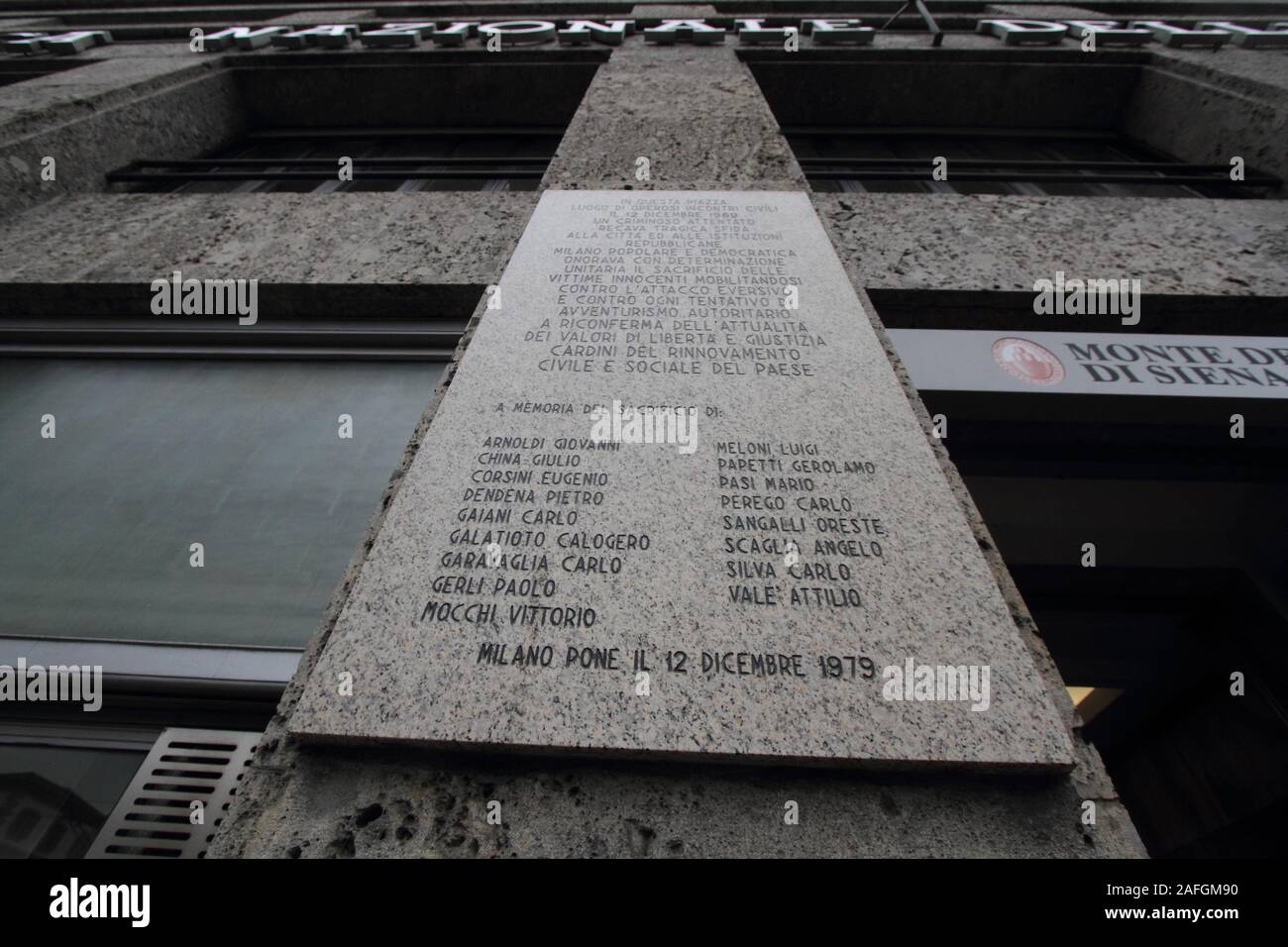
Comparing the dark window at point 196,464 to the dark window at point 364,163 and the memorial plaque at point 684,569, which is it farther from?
the dark window at point 364,163

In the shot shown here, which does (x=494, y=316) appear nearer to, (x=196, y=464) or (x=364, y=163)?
(x=196, y=464)

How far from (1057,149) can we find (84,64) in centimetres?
1332

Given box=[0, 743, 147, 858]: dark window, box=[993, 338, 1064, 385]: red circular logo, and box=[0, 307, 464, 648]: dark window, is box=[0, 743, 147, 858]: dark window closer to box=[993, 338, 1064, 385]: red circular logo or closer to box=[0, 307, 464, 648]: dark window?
box=[0, 307, 464, 648]: dark window

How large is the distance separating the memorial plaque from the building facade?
0.44ft

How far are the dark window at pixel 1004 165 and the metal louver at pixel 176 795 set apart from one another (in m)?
6.87

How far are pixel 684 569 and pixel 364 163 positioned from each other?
7464 mm

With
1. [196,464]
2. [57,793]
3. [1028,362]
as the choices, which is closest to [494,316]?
[196,464]

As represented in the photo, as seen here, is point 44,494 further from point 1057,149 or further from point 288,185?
point 1057,149

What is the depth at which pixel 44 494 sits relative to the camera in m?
3.32

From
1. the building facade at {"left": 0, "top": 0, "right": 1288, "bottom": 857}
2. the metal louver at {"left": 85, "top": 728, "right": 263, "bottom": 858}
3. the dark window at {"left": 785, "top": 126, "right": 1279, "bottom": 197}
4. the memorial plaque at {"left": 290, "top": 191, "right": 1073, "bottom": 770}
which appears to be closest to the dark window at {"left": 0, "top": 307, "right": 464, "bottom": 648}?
the building facade at {"left": 0, "top": 0, "right": 1288, "bottom": 857}

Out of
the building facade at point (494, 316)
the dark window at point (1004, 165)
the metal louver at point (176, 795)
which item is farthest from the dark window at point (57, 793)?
the dark window at point (1004, 165)

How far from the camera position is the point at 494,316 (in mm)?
2805

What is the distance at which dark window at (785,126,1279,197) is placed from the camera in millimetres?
5359
